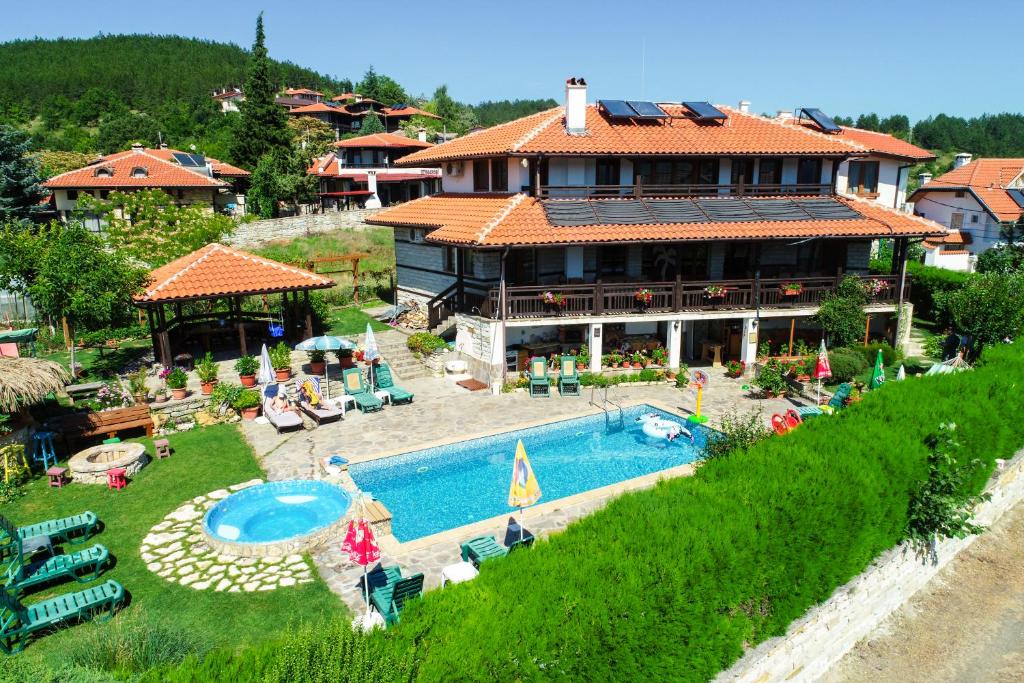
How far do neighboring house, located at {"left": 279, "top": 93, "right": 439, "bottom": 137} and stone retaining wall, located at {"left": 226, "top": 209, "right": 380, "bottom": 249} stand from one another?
5723cm

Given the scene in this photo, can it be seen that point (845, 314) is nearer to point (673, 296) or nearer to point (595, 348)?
point (673, 296)

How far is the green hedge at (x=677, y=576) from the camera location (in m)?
6.85

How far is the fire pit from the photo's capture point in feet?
51.2

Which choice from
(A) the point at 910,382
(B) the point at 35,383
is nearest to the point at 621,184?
(A) the point at 910,382

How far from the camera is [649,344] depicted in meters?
25.2

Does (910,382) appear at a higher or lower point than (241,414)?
higher

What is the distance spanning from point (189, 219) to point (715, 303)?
25530 mm

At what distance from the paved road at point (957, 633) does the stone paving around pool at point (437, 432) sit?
5.21 m

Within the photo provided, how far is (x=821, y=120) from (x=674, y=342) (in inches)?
632

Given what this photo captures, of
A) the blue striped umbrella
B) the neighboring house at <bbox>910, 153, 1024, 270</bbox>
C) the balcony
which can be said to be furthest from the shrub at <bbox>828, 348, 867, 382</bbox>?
the neighboring house at <bbox>910, 153, 1024, 270</bbox>

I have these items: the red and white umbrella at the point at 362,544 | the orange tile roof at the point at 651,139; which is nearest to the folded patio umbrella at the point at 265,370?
the red and white umbrella at the point at 362,544

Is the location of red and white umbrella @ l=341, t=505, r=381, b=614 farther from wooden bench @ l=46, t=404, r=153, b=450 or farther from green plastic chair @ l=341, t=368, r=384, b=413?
wooden bench @ l=46, t=404, r=153, b=450

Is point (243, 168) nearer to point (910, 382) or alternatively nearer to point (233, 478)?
point (233, 478)

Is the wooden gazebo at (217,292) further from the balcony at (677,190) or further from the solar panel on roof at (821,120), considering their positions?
the solar panel on roof at (821,120)
